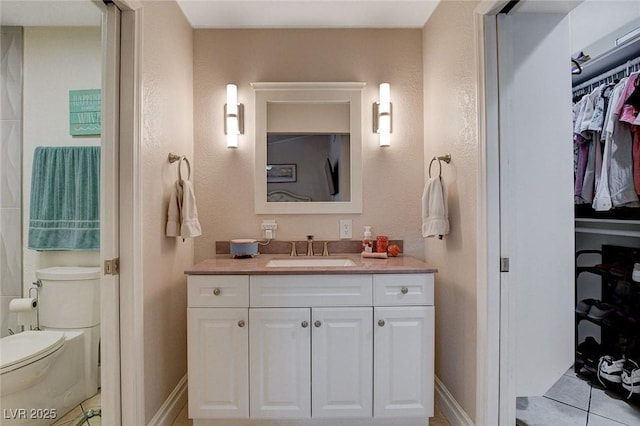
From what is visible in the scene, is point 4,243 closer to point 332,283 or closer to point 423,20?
point 332,283

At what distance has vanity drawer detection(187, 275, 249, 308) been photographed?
1.71m

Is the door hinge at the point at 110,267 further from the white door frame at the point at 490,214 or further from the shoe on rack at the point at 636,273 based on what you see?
the shoe on rack at the point at 636,273

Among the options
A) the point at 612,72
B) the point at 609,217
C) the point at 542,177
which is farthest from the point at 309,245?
the point at 612,72

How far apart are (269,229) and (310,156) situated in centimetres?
56

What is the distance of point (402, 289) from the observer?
172 centimetres

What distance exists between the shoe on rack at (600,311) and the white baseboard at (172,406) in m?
2.66

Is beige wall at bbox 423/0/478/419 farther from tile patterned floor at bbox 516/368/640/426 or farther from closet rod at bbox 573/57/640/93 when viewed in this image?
closet rod at bbox 573/57/640/93

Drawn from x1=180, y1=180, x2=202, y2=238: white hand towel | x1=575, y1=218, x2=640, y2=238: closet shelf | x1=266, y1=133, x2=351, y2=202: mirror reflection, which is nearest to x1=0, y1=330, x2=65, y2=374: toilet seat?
x1=180, y1=180, x2=202, y2=238: white hand towel

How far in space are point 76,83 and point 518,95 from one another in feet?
7.93

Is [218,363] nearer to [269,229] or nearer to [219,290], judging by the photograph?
[219,290]

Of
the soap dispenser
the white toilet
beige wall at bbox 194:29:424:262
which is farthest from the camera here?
beige wall at bbox 194:29:424:262

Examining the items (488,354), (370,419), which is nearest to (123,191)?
(370,419)

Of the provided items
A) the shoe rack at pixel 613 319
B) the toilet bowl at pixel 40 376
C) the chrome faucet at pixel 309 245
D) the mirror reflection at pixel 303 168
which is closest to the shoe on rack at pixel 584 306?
the shoe rack at pixel 613 319

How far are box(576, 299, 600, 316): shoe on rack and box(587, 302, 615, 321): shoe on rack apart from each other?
29 mm
